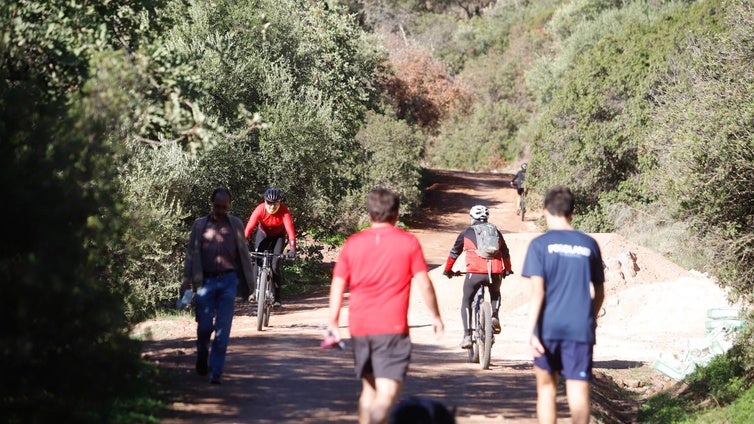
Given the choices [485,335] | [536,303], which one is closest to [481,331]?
[485,335]

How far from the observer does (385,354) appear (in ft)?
21.6

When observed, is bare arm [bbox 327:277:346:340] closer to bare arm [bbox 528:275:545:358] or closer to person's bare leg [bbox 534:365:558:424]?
bare arm [bbox 528:275:545:358]

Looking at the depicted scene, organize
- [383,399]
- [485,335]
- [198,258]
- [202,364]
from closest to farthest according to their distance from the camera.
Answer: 1. [383,399]
2. [198,258]
3. [202,364]
4. [485,335]

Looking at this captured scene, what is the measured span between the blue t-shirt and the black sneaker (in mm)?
4068

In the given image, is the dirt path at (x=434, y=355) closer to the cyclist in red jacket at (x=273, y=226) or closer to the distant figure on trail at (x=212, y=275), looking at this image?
the distant figure on trail at (x=212, y=275)

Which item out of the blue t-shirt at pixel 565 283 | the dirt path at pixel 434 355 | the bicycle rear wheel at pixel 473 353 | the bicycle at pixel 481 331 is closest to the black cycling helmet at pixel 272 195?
the dirt path at pixel 434 355

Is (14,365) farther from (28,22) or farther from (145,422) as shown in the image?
(28,22)

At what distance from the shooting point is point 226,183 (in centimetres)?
2112

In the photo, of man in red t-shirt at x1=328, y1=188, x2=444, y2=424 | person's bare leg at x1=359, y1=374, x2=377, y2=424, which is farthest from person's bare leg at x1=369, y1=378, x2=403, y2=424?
person's bare leg at x1=359, y1=374, x2=377, y2=424

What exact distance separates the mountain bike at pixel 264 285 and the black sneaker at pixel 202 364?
4192 millimetres

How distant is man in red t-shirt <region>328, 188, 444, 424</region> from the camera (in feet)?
21.6

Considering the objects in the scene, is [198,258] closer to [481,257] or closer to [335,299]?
[335,299]

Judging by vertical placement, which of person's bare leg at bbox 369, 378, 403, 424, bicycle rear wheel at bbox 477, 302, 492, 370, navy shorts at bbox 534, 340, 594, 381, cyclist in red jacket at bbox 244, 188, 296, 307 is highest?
cyclist in red jacket at bbox 244, 188, 296, 307

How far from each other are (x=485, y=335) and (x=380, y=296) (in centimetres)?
550
